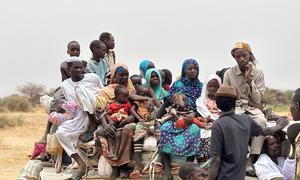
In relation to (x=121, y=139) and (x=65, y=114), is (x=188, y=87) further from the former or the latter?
(x=65, y=114)

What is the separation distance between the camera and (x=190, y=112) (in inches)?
307

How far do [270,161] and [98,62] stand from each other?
367 centimetres

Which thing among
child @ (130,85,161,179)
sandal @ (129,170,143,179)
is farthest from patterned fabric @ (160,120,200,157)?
sandal @ (129,170,143,179)

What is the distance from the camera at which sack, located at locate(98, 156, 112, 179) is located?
7.83 m

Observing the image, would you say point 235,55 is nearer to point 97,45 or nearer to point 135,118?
point 135,118

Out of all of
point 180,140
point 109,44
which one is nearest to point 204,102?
point 180,140

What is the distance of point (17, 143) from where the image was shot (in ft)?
86.5

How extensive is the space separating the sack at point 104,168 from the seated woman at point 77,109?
305mm

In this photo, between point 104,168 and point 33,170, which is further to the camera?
point 33,170

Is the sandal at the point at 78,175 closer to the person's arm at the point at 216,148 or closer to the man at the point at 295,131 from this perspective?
the person's arm at the point at 216,148

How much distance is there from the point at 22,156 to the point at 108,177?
14769 millimetres

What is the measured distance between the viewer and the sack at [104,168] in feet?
25.7

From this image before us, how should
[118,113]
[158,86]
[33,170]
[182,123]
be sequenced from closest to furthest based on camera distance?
[182,123], [118,113], [33,170], [158,86]

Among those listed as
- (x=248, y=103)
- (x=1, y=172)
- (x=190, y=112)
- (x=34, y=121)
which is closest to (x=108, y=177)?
(x=190, y=112)
